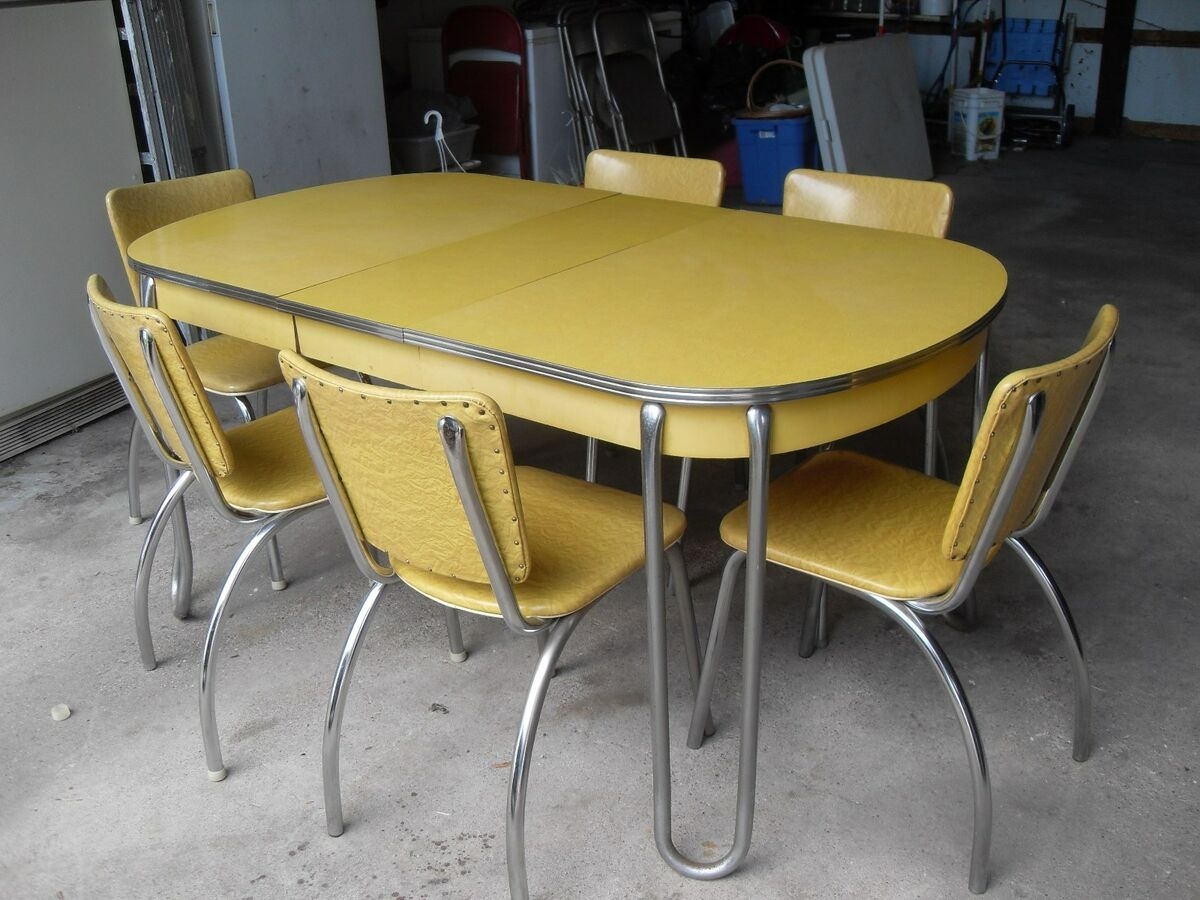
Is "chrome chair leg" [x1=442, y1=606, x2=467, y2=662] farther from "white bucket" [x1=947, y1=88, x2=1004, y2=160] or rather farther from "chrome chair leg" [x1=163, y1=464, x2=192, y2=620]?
"white bucket" [x1=947, y1=88, x2=1004, y2=160]

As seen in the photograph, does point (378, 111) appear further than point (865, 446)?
Yes

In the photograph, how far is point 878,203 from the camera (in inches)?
109

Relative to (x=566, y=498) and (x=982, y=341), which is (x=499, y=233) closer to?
(x=566, y=498)

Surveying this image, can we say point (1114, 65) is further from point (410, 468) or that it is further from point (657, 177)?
point (410, 468)

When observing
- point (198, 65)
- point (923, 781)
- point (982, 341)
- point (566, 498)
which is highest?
point (198, 65)

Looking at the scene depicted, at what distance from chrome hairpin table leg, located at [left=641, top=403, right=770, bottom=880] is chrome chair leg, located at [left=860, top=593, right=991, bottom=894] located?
21cm

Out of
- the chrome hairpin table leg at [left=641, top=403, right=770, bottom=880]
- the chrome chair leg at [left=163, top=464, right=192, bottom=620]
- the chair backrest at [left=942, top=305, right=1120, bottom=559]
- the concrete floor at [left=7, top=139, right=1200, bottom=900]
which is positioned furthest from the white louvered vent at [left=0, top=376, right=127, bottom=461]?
the chair backrest at [left=942, top=305, right=1120, bottom=559]

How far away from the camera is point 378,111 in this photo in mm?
4668

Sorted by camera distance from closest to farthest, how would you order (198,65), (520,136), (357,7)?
(198,65) → (357,7) → (520,136)

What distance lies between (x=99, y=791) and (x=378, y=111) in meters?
3.23

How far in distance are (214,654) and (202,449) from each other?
39 centimetres

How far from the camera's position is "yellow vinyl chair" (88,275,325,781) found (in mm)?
1947

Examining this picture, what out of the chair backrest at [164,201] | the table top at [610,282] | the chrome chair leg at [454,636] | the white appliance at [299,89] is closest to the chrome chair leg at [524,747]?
the table top at [610,282]

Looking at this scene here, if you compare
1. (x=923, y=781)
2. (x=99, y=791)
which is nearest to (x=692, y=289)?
(x=923, y=781)
